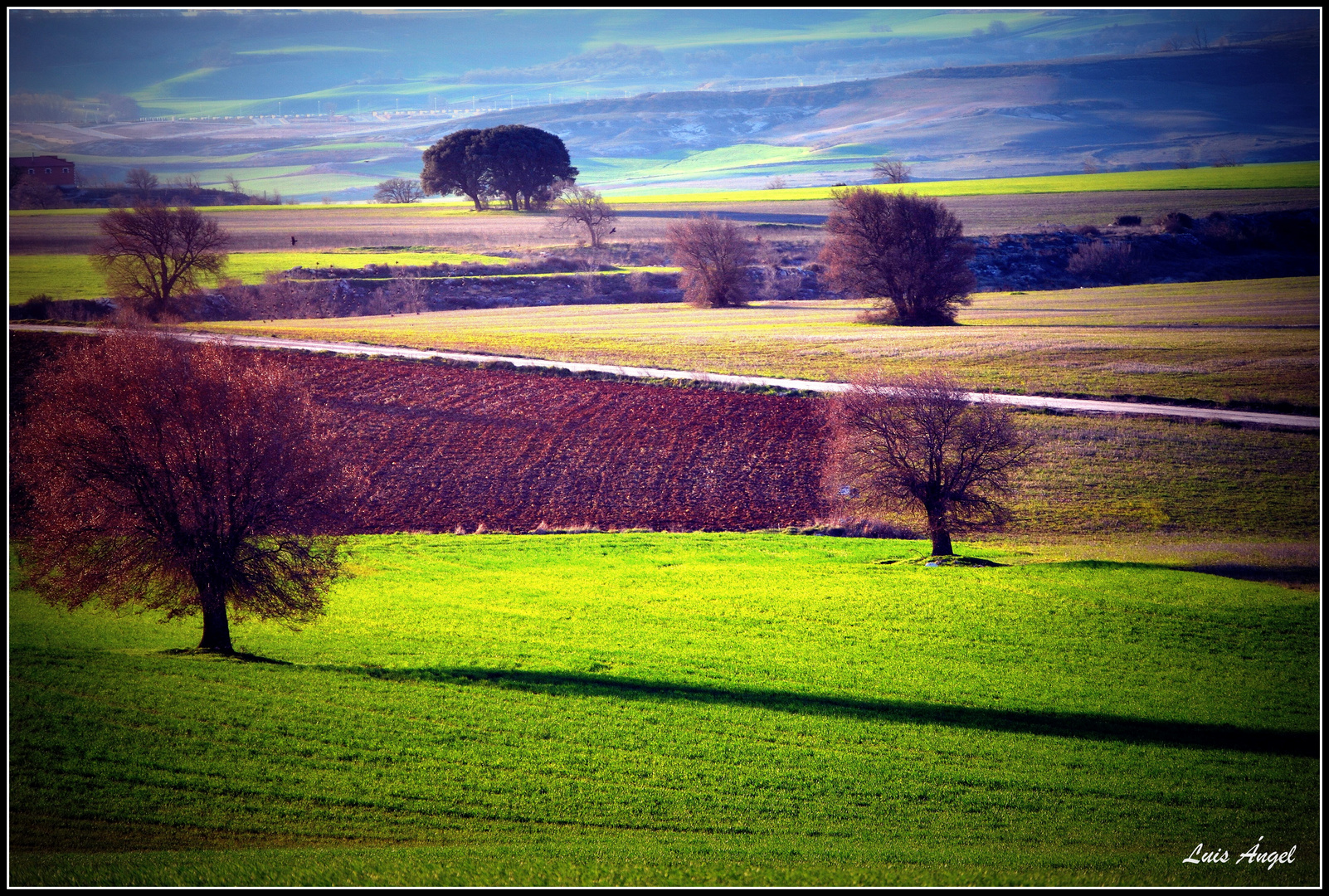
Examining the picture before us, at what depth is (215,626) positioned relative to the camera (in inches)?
682

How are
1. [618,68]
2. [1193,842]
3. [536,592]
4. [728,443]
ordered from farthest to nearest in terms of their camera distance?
1. [618,68]
2. [728,443]
3. [536,592]
4. [1193,842]

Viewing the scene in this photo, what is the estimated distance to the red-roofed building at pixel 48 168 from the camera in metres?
68.7

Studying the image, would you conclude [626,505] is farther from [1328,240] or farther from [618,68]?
[618,68]

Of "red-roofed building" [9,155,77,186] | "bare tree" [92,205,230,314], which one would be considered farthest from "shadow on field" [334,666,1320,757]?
"red-roofed building" [9,155,77,186]

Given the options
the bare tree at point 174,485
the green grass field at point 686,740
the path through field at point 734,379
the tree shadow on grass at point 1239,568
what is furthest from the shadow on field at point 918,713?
the path through field at point 734,379

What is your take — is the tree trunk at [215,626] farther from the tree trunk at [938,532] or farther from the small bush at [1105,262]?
the small bush at [1105,262]

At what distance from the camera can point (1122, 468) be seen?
31281 millimetres

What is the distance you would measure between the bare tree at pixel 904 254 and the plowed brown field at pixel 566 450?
25607mm

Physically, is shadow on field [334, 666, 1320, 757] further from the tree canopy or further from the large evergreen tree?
the large evergreen tree

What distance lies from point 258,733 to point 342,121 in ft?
571

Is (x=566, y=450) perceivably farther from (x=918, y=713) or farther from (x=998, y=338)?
(x=998, y=338)

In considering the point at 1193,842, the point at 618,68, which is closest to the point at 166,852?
the point at 1193,842

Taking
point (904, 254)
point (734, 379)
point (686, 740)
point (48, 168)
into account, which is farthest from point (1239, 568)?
point (48, 168)

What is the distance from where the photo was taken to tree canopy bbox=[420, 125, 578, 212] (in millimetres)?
107875
